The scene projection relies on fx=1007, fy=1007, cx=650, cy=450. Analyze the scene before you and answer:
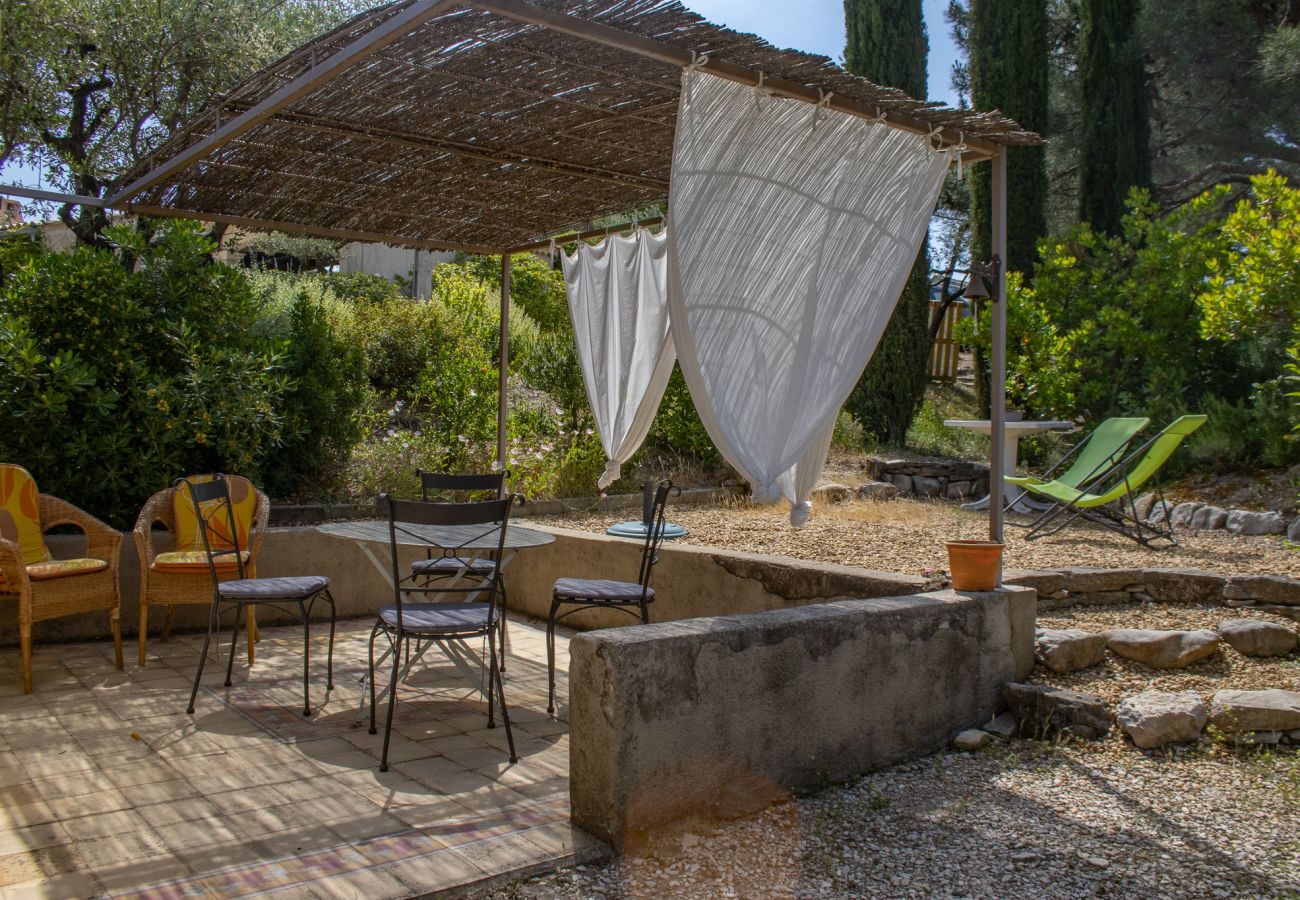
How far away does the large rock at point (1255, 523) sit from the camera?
6.68 meters

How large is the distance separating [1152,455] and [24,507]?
6250mm

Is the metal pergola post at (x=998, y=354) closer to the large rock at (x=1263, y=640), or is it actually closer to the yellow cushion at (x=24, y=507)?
the large rock at (x=1263, y=640)

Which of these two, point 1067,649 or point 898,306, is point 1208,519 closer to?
point 1067,649

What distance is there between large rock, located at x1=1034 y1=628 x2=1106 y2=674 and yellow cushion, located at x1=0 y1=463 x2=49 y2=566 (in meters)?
4.36

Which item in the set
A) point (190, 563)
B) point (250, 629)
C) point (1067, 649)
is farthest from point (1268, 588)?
point (190, 563)

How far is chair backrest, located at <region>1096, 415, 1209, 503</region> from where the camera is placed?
6172 mm

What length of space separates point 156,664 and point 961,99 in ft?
44.7

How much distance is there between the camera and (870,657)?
10.9 feet

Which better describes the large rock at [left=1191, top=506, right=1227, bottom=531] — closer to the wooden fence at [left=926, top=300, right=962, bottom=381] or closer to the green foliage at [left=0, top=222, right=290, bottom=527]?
the green foliage at [left=0, top=222, right=290, bottom=527]

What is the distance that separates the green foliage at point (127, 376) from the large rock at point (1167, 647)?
4.68 meters

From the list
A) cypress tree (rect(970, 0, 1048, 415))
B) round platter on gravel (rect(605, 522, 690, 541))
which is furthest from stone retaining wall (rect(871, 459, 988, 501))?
round platter on gravel (rect(605, 522, 690, 541))

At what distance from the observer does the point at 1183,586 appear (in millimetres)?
4812

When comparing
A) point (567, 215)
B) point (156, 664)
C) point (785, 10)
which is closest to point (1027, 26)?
point (785, 10)

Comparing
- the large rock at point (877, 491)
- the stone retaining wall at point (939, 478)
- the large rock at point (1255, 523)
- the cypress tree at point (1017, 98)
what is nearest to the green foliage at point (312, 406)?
the large rock at point (877, 491)
